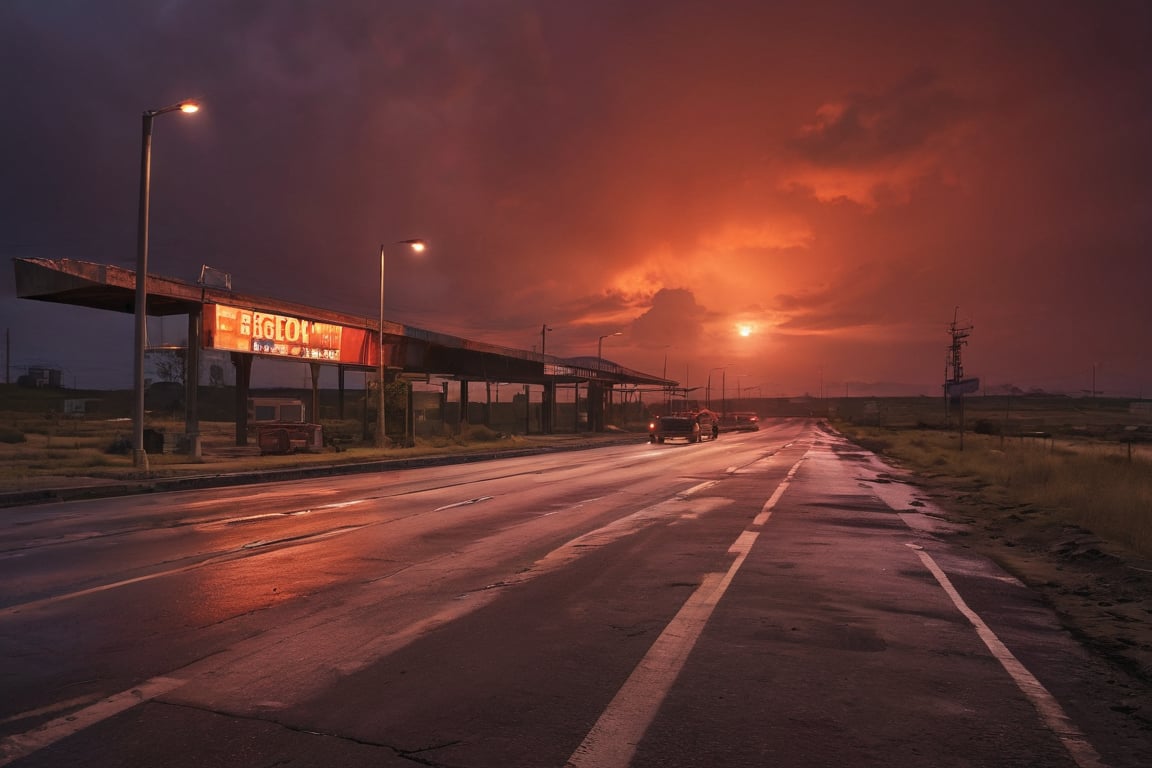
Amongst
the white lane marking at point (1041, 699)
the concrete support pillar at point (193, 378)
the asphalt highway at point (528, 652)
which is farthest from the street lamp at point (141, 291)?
the white lane marking at point (1041, 699)

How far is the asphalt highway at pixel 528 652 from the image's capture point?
4148mm

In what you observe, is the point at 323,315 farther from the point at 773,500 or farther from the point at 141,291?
the point at 773,500

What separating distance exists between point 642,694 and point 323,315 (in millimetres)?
32991

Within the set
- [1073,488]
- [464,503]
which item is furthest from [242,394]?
[1073,488]

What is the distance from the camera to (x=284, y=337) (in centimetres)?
3294

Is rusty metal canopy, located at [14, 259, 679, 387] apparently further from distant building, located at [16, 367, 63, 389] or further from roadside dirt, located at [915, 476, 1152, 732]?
distant building, located at [16, 367, 63, 389]

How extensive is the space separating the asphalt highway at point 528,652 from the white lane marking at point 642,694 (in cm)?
2

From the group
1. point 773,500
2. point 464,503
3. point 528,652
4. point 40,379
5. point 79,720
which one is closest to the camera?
point 79,720

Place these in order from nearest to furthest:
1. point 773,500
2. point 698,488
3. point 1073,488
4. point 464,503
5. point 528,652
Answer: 1. point 528,652
2. point 464,503
3. point 1073,488
4. point 773,500
5. point 698,488

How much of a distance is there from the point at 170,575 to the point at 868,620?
7.08 m

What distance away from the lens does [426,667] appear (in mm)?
5375

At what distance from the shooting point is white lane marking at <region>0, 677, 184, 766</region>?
4.02 metres

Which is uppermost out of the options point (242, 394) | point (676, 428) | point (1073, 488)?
point (242, 394)

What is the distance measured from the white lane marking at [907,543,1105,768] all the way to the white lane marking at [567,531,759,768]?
2.18 m
